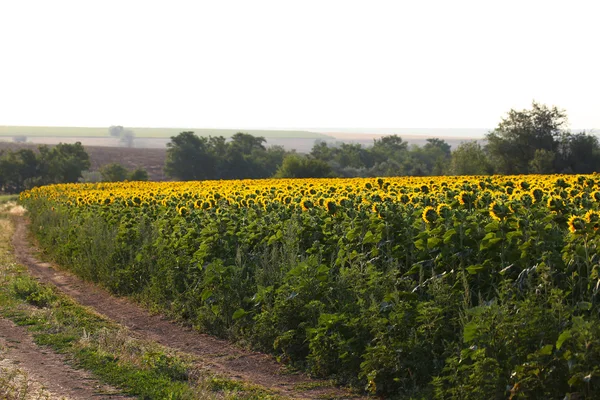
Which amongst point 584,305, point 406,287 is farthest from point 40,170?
point 584,305

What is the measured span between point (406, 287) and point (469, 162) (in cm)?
5911

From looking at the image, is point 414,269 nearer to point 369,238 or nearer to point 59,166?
point 369,238

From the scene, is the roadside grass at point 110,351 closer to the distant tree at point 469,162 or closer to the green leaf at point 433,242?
the green leaf at point 433,242

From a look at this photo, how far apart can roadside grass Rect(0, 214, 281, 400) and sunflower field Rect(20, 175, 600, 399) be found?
3.78 ft

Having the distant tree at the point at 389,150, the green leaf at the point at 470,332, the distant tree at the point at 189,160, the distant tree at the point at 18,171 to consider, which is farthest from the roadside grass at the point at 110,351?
the distant tree at the point at 389,150

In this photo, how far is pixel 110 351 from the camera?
34.7 feet

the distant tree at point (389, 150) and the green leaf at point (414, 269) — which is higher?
the green leaf at point (414, 269)

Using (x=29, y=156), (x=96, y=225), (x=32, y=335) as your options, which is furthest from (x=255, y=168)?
(x=32, y=335)

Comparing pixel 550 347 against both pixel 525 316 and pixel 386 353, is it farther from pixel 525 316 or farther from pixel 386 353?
pixel 386 353

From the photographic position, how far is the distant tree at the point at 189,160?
346 feet

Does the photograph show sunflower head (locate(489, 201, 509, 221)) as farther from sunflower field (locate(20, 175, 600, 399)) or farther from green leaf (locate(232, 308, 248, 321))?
green leaf (locate(232, 308, 248, 321))

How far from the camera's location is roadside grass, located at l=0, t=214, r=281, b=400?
28.8 feet

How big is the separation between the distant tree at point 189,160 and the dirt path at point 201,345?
286 feet

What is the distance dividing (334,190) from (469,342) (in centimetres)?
956
